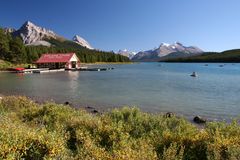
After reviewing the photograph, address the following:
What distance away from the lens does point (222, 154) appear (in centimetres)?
807

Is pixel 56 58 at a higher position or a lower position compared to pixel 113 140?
higher

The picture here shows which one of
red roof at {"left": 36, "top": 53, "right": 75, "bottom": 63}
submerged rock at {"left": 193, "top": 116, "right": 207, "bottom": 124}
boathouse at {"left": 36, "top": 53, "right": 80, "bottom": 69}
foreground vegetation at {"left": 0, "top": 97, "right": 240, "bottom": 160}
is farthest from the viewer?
boathouse at {"left": 36, "top": 53, "right": 80, "bottom": 69}

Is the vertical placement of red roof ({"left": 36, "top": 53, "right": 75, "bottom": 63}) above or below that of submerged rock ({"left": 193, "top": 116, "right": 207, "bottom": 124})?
above

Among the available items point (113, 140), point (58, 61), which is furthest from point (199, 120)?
point (58, 61)

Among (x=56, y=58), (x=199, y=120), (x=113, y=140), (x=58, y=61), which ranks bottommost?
(x=199, y=120)

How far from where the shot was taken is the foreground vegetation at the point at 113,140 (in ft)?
23.2

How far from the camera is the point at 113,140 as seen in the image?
10.0 metres

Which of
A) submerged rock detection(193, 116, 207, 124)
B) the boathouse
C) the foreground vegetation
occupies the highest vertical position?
the boathouse

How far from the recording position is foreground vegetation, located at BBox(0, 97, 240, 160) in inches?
278

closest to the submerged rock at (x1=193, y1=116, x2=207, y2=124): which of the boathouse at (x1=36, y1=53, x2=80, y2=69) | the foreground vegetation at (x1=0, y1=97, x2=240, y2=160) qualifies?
the foreground vegetation at (x1=0, y1=97, x2=240, y2=160)

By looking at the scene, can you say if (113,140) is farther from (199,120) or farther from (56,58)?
(56,58)

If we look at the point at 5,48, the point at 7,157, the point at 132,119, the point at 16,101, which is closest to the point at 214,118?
the point at 132,119

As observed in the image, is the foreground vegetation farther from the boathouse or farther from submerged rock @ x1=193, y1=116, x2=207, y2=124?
the boathouse

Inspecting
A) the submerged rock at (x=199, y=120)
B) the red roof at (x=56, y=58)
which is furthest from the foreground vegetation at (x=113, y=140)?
the red roof at (x=56, y=58)
